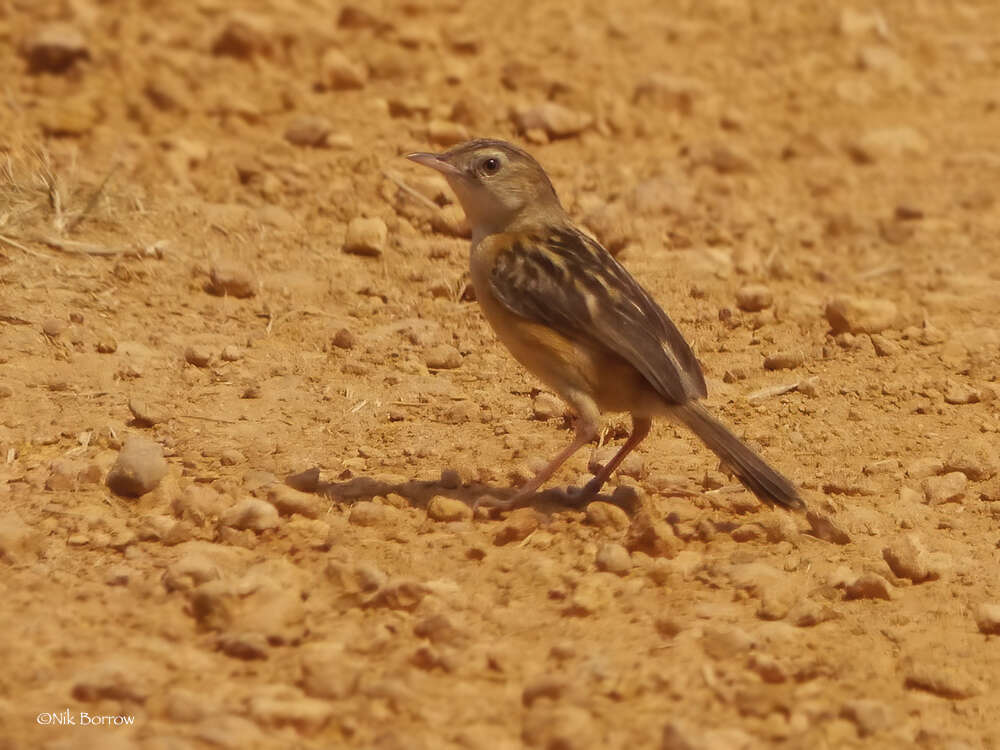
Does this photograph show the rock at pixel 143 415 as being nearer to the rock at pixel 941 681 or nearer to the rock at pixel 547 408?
the rock at pixel 547 408

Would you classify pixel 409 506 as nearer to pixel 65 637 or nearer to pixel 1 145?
pixel 65 637

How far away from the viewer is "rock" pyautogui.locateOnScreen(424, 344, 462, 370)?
762 centimetres

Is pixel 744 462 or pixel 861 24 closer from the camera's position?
pixel 744 462

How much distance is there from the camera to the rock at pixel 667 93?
36.0ft

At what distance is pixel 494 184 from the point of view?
6922mm

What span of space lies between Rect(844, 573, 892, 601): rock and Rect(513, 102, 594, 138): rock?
16.5 ft

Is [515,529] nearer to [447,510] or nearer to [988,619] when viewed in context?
[447,510]

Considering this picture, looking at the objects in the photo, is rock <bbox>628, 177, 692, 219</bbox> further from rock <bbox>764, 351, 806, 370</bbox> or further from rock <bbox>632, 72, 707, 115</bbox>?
rock <bbox>764, 351, 806, 370</bbox>

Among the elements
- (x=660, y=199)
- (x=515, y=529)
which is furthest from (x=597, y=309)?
(x=660, y=199)

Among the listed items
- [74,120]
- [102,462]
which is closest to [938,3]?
[74,120]

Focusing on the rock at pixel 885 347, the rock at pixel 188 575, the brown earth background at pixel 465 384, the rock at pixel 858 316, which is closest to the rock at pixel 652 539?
the brown earth background at pixel 465 384

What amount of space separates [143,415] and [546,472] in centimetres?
169

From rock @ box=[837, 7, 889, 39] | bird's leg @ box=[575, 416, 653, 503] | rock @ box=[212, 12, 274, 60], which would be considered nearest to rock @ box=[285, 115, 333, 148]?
rock @ box=[212, 12, 274, 60]

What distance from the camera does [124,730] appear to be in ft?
14.4
